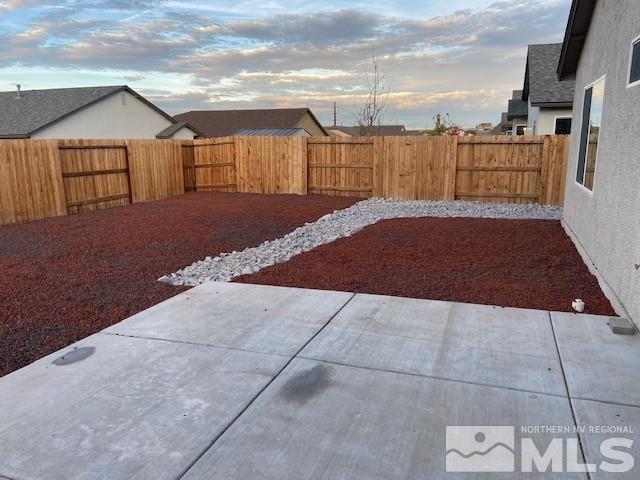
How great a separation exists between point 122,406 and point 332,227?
732 cm

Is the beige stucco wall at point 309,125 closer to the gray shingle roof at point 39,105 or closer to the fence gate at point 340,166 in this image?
the gray shingle roof at point 39,105

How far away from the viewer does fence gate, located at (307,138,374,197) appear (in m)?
15.0

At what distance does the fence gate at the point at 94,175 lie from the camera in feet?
39.0

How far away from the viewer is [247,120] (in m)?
39.8

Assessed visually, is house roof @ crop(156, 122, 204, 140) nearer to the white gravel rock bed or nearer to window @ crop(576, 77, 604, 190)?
the white gravel rock bed

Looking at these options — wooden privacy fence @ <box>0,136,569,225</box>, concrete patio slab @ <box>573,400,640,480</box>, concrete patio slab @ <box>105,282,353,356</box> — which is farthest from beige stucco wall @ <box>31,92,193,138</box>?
concrete patio slab @ <box>573,400,640,480</box>

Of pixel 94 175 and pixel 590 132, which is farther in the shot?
pixel 94 175

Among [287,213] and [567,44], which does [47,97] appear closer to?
[287,213]

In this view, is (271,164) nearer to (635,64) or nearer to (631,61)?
(631,61)

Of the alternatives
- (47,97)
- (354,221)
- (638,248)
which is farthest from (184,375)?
(47,97)

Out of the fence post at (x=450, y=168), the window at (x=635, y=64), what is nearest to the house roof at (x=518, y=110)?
the fence post at (x=450, y=168)

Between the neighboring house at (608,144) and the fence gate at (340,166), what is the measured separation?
689cm

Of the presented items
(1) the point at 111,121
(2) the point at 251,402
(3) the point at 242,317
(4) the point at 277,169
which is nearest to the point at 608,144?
(3) the point at 242,317

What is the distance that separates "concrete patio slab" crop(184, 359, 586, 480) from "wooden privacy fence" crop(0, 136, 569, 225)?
32.4 feet
